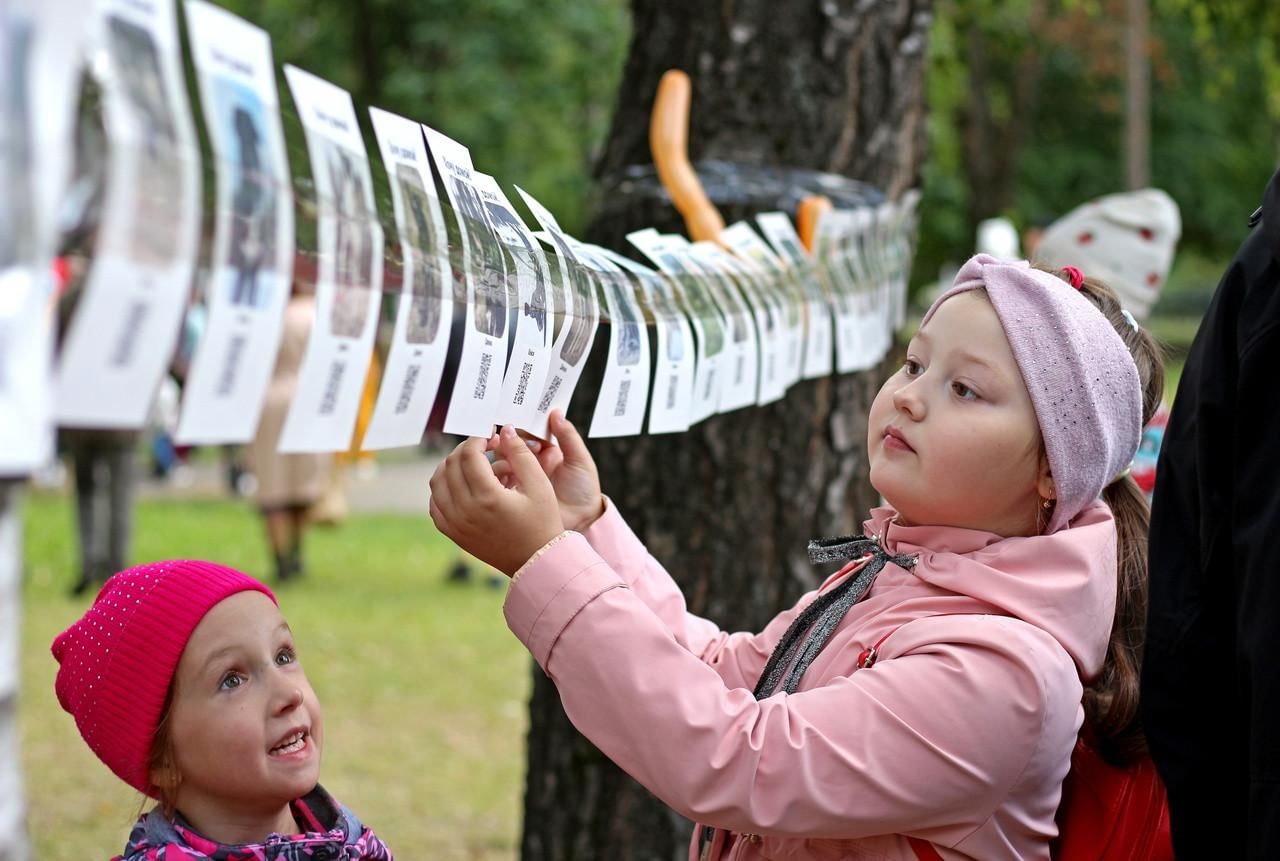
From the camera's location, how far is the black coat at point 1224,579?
Result: 1322mm

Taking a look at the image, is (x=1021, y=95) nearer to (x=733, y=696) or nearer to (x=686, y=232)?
(x=686, y=232)

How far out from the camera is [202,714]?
201cm

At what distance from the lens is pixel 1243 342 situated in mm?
1372

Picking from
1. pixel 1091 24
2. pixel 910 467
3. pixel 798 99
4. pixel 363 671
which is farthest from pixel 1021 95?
pixel 910 467

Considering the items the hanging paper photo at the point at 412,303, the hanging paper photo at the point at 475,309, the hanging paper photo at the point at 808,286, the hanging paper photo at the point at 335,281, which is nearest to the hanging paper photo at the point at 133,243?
the hanging paper photo at the point at 335,281

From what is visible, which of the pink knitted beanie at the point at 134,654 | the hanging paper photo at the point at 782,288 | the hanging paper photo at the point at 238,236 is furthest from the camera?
the hanging paper photo at the point at 782,288

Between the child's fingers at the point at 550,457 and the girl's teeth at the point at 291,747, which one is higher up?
the child's fingers at the point at 550,457

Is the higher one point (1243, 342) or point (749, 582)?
point (1243, 342)

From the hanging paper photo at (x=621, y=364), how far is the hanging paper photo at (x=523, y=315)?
0.14 m

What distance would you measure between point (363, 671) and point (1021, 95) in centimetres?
2180

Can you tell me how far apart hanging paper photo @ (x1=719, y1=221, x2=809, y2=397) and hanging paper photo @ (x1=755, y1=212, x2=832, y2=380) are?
28mm

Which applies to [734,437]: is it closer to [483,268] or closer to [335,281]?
[483,268]

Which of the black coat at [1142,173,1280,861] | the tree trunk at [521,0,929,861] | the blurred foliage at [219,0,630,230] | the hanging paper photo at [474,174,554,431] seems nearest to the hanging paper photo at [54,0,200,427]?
the hanging paper photo at [474,174,554,431]

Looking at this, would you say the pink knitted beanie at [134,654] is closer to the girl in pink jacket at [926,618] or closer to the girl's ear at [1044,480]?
the girl in pink jacket at [926,618]
